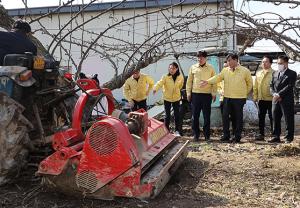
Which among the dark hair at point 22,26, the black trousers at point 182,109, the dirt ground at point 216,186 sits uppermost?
the dark hair at point 22,26

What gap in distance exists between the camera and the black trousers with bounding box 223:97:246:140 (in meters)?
8.77

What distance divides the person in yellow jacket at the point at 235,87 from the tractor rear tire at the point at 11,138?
4933 mm

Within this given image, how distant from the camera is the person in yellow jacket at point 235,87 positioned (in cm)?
876

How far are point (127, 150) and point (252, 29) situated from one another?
2227 mm

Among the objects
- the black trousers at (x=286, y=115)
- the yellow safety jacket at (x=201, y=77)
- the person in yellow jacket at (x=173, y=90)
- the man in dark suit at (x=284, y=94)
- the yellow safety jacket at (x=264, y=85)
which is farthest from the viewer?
the person in yellow jacket at (x=173, y=90)

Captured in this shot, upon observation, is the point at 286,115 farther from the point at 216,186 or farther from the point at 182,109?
the point at 216,186

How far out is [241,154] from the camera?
23.9ft

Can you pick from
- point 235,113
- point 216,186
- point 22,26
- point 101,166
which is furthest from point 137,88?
point 101,166

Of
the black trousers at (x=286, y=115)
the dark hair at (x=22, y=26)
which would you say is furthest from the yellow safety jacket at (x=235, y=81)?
the dark hair at (x=22, y=26)

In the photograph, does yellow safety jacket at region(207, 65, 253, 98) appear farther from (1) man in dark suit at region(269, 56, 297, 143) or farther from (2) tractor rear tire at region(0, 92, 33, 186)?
(2) tractor rear tire at region(0, 92, 33, 186)

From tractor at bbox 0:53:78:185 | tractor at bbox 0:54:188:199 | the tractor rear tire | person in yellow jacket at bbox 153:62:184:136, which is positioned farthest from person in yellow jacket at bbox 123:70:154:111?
the tractor rear tire

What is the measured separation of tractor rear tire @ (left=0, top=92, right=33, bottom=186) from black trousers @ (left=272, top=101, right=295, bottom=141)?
5539mm

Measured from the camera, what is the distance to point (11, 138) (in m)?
4.45

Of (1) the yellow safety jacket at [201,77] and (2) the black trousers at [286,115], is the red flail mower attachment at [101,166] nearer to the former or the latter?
(1) the yellow safety jacket at [201,77]
